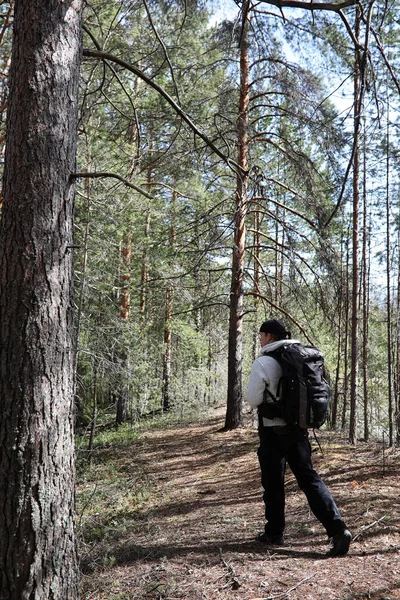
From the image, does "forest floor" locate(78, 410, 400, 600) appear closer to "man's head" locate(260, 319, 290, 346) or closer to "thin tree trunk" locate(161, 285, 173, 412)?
"man's head" locate(260, 319, 290, 346)

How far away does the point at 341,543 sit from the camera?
3.34 meters

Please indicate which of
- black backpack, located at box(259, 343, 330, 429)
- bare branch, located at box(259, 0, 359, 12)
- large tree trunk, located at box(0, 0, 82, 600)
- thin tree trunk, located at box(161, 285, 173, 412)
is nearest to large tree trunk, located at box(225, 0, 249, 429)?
thin tree trunk, located at box(161, 285, 173, 412)

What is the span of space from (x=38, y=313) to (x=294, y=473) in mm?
2405

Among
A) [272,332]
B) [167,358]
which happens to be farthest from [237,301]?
[167,358]

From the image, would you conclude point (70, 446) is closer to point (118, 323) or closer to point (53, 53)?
point (53, 53)

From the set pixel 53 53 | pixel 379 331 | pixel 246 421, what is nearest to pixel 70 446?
pixel 53 53

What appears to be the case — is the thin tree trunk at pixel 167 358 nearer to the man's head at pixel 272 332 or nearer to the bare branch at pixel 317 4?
the man's head at pixel 272 332

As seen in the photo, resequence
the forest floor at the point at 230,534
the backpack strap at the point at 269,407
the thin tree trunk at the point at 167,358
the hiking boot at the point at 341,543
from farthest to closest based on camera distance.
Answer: the thin tree trunk at the point at 167,358 < the backpack strap at the point at 269,407 < the hiking boot at the point at 341,543 < the forest floor at the point at 230,534

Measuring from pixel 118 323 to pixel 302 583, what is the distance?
8.50m

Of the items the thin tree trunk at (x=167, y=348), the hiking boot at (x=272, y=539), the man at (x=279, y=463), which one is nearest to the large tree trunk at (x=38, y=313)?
the man at (x=279, y=463)

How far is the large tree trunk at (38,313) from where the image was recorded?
2.39m

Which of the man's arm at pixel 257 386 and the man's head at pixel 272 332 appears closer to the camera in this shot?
the man's arm at pixel 257 386

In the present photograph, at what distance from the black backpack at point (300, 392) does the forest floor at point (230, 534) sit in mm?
1060

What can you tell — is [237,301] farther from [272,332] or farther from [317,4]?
[317,4]
